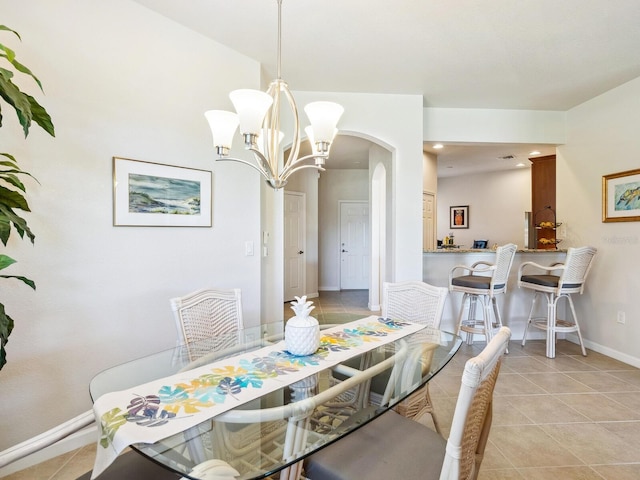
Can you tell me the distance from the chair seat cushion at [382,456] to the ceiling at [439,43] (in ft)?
7.68

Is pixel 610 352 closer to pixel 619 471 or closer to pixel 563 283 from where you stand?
pixel 563 283

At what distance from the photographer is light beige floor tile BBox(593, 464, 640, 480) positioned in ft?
A: 5.88

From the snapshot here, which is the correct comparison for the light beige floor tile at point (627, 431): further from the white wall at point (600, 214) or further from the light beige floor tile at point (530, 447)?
the white wall at point (600, 214)

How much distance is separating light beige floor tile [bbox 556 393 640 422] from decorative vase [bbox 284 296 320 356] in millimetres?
2204

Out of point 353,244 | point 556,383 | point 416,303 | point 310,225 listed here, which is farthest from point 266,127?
point 353,244

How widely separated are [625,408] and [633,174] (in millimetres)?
2145

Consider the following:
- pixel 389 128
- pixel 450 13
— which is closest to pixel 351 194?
pixel 389 128

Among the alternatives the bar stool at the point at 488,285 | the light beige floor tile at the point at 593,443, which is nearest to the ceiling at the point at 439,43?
the bar stool at the point at 488,285

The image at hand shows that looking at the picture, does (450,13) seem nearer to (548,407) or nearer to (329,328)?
(329,328)

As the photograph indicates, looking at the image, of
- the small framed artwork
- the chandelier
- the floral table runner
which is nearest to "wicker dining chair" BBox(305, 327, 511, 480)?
the floral table runner

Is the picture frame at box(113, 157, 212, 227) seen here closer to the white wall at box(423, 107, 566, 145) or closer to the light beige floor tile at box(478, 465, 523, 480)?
the light beige floor tile at box(478, 465, 523, 480)

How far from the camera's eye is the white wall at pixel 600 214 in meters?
3.31

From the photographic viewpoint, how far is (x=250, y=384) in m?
1.26

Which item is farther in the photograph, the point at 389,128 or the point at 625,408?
the point at 389,128
